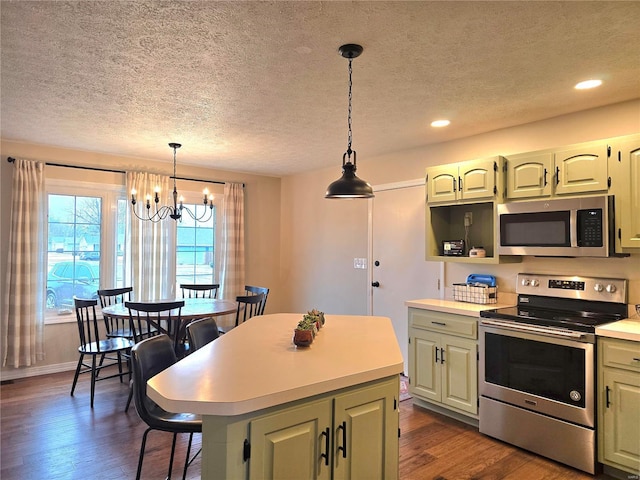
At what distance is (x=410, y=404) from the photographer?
3.65 metres

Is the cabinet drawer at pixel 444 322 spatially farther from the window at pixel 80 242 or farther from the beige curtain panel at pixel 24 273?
→ the beige curtain panel at pixel 24 273

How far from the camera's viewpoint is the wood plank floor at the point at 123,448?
2.51 m

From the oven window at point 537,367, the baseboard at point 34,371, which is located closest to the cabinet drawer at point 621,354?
the oven window at point 537,367

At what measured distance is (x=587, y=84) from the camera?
2.63 metres

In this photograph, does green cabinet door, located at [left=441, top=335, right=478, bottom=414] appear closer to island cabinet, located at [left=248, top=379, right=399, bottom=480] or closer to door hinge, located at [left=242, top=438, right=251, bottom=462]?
island cabinet, located at [left=248, top=379, right=399, bottom=480]

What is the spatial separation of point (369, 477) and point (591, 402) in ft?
5.43

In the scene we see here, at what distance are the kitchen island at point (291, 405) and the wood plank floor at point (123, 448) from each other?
1.05 metres

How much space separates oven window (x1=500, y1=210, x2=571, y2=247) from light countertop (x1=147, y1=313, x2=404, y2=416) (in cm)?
147

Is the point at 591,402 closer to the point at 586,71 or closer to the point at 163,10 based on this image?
the point at 586,71

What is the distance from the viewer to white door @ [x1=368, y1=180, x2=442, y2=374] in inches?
166

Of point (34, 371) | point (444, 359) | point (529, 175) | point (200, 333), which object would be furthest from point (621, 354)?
point (34, 371)

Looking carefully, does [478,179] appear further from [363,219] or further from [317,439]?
[317,439]

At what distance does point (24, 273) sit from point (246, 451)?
3934 mm

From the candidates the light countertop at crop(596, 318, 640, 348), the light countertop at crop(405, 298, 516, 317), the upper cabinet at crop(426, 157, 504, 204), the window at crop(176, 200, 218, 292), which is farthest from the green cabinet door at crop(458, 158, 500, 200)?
the window at crop(176, 200, 218, 292)
